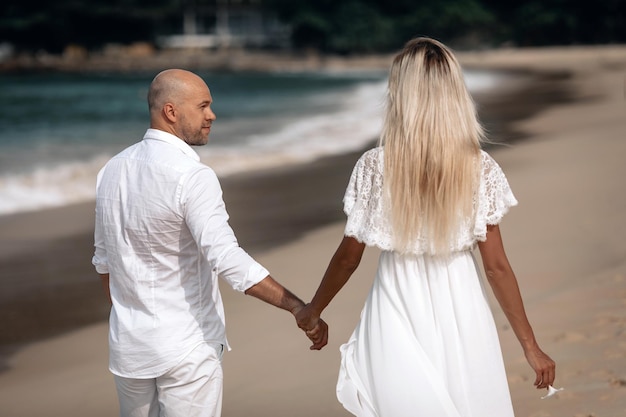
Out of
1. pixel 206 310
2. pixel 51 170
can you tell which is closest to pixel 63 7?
pixel 51 170

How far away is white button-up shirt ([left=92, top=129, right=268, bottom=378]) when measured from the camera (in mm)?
2678

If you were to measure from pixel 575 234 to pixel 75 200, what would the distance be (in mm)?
6818

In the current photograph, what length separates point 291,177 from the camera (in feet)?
41.9

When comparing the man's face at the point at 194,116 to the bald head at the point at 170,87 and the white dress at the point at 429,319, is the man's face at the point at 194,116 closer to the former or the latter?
the bald head at the point at 170,87

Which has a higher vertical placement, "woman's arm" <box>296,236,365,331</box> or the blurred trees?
"woman's arm" <box>296,236,365,331</box>

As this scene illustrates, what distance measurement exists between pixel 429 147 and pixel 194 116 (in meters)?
0.78

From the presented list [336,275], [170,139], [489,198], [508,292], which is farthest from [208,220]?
[508,292]

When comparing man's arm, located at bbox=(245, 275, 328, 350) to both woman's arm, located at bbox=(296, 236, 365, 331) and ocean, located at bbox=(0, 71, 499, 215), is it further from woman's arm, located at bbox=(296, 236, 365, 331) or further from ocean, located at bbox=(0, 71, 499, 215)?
ocean, located at bbox=(0, 71, 499, 215)

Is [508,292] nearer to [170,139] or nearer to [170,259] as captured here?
[170,259]

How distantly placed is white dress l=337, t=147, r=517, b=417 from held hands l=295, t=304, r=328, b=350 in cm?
34

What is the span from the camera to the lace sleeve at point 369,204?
2.76 m

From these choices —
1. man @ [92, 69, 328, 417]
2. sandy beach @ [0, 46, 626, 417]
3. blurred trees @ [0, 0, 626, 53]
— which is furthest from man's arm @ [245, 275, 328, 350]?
blurred trees @ [0, 0, 626, 53]

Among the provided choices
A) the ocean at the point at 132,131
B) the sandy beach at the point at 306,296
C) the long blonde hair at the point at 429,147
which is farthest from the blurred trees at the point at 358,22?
the long blonde hair at the point at 429,147

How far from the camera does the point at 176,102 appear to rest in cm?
280
